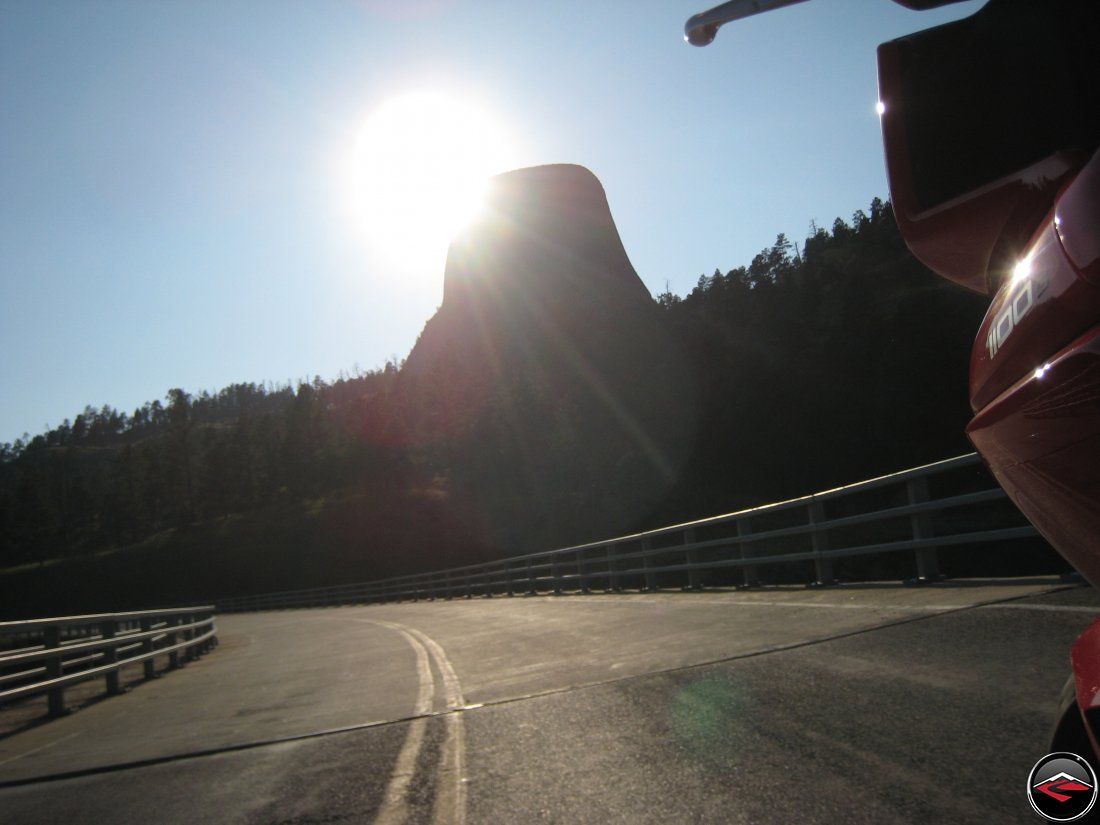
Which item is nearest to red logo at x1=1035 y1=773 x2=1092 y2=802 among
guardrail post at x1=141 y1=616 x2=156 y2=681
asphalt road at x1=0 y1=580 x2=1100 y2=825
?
asphalt road at x1=0 y1=580 x2=1100 y2=825

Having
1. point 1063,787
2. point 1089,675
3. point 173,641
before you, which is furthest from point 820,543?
point 173,641

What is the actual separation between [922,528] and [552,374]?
96.2 m

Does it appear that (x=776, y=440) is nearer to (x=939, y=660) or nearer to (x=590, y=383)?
(x=590, y=383)

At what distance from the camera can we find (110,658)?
1173 cm

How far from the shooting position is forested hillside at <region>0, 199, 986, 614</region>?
2464 inches

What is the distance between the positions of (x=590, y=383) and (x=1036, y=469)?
282 ft

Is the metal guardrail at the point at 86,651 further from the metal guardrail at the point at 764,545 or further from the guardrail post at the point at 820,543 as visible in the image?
the guardrail post at the point at 820,543

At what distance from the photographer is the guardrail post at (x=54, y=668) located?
32.0ft

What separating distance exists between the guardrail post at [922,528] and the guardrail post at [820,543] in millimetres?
1396

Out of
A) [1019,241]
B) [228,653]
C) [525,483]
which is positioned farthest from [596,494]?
[1019,241]

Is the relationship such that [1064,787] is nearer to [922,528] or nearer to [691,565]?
[922,528]

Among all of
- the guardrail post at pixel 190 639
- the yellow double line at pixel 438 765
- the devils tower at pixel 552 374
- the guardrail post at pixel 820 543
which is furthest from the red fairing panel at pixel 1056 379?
the devils tower at pixel 552 374

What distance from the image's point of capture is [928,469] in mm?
7539

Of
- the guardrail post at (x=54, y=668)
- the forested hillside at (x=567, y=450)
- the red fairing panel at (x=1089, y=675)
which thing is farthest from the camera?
the forested hillside at (x=567, y=450)
